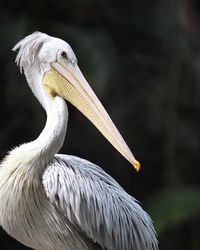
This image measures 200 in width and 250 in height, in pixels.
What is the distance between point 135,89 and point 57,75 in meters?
5.98

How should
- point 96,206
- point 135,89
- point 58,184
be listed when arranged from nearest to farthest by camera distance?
point 58,184
point 96,206
point 135,89

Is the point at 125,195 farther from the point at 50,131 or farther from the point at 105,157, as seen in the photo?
the point at 105,157

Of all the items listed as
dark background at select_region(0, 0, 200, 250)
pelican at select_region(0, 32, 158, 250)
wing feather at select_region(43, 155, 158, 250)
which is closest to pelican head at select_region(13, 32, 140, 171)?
pelican at select_region(0, 32, 158, 250)

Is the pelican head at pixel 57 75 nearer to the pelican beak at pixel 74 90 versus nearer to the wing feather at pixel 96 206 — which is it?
the pelican beak at pixel 74 90

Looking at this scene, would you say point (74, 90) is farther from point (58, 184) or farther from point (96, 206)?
point (96, 206)

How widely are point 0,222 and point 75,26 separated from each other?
568 cm

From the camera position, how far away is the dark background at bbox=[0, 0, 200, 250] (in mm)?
10773

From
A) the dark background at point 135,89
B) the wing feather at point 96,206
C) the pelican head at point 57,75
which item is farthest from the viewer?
the dark background at point 135,89

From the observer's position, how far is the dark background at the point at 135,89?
424 inches

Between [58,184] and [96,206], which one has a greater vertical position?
[58,184]

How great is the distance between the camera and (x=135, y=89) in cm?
1192

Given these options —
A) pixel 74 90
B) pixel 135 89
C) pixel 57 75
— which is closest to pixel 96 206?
pixel 74 90

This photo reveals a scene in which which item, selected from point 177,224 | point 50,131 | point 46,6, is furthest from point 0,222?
point 46,6

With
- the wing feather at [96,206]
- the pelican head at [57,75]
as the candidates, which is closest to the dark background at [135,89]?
the wing feather at [96,206]
